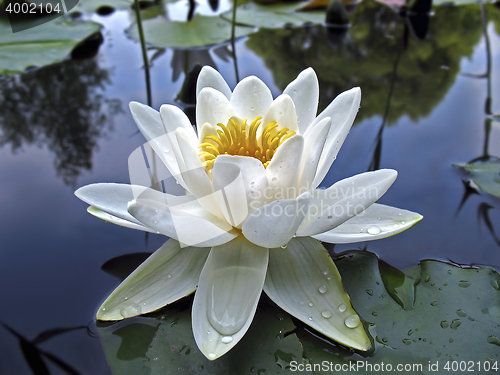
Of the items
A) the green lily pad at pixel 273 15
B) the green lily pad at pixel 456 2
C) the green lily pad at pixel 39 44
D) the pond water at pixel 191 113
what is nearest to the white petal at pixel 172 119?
the pond water at pixel 191 113

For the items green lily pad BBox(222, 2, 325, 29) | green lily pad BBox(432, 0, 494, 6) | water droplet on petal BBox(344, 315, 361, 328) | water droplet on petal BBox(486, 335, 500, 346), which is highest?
green lily pad BBox(432, 0, 494, 6)

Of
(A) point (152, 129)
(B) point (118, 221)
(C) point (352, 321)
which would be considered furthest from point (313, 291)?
(A) point (152, 129)

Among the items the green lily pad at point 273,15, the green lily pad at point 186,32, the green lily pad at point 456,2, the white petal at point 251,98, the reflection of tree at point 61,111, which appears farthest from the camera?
the green lily pad at point 456,2

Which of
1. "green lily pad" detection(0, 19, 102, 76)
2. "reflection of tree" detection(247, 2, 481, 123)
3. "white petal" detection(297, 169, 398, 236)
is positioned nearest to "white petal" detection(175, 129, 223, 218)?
"white petal" detection(297, 169, 398, 236)

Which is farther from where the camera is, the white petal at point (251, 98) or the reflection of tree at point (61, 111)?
the reflection of tree at point (61, 111)

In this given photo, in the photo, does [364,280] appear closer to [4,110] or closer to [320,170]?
[320,170]

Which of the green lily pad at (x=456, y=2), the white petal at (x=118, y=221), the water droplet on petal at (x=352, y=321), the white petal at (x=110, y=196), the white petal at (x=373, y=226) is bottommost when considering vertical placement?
the water droplet on petal at (x=352, y=321)

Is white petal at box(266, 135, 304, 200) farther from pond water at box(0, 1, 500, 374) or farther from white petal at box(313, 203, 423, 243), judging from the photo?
pond water at box(0, 1, 500, 374)

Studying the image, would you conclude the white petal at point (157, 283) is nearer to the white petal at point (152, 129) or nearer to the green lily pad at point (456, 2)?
the white petal at point (152, 129)
